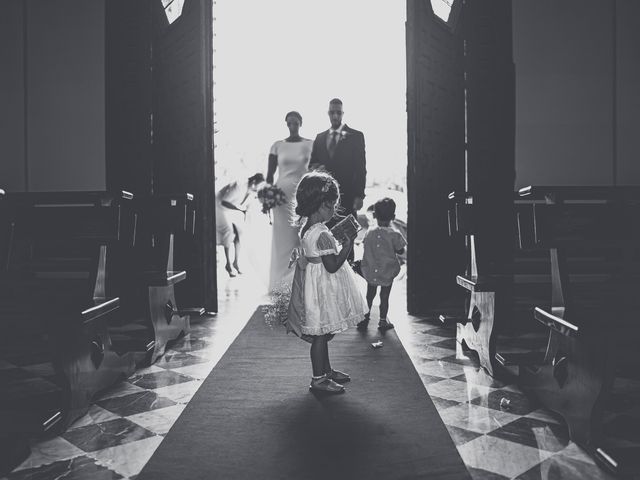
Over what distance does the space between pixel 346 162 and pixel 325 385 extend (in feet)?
9.34

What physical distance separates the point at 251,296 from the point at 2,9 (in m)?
3.65

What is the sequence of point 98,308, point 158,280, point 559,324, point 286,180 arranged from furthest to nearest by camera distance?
point 286,180 < point 158,280 < point 98,308 < point 559,324

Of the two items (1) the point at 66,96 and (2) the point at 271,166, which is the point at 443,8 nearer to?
(2) the point at 271,166

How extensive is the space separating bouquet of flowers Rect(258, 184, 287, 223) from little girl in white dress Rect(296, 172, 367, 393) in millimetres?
3179

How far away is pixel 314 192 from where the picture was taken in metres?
2.91

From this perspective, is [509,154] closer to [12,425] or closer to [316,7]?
[12,425]

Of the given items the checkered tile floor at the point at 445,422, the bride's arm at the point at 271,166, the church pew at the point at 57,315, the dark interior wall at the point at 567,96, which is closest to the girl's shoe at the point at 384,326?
the checkered tile floor at the point at 445,422

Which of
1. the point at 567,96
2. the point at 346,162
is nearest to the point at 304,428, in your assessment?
the point at 346,162

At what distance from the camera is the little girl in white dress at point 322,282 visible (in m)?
2.86

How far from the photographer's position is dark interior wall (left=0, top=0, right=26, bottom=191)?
568 centimetres

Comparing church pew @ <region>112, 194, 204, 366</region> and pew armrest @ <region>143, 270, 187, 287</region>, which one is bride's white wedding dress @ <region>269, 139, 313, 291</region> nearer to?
church pew @ <region>112, 194, 204, 366</region>

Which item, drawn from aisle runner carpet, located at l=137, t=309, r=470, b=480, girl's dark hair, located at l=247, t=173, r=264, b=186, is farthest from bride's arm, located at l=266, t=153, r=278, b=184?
aisle runner carpet, located at l=137, t=309, r=470, b=480

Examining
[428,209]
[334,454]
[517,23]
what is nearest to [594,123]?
[517,23]

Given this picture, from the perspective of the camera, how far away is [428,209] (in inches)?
206
